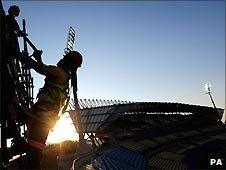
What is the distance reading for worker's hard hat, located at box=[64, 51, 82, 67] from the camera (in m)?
6.01

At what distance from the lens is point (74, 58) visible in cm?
601

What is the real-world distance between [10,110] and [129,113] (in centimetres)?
3718

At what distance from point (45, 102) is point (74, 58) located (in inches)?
41.5

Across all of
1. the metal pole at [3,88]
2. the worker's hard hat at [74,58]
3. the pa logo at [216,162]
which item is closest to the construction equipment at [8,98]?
the metal pole at [3,88]

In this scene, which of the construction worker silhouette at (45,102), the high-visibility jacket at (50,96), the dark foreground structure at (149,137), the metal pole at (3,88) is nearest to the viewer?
the metal pole at (3,88)

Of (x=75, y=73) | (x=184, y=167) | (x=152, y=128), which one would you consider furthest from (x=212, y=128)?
(x=75, y=73)

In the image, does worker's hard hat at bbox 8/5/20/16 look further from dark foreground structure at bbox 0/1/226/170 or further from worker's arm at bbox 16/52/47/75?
dark foreground structure at bbox 0/1/226/170

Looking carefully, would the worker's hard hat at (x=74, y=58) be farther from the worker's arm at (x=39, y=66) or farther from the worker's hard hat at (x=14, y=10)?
the worker's hard hat at (x=14, y=10)

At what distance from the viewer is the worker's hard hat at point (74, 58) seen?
6.01 meters

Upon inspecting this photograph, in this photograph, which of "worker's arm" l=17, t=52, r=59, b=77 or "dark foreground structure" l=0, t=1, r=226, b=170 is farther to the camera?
"dark foreground structure" l=0, t=1, r=226, b=170

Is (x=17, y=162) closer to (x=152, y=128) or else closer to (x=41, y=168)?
(x=41, y=168)

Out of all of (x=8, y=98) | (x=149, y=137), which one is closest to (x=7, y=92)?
(x=8, y=98)

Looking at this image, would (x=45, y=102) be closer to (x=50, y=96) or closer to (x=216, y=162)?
(x=50, y=96)

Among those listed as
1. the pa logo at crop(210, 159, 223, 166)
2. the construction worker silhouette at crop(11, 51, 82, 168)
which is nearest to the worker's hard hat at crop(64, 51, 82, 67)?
the construction worker silhouette at crop(11, 51, 82, 168)
